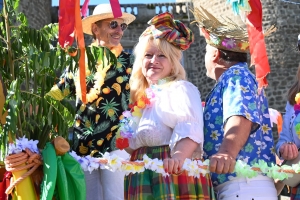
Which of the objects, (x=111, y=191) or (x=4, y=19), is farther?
(x=111, y=191)

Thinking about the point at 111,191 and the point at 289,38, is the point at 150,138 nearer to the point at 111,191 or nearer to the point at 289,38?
the point at 111,191

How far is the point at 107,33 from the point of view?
4887 mm

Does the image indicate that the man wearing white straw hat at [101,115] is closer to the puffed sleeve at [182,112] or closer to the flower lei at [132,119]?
the flower lei at [132,119]

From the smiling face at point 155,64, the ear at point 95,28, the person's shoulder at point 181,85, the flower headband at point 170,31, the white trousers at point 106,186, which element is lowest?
the white trousers at point 106,186

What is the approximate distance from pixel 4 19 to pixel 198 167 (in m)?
1.71

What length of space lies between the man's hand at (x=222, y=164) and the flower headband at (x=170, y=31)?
785 mm

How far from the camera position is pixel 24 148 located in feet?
10.6

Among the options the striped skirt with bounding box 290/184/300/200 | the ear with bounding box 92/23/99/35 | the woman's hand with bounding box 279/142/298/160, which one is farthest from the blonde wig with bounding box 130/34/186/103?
the ear with bounding box 92/23/99/35

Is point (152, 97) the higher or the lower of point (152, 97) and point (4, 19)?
the lower

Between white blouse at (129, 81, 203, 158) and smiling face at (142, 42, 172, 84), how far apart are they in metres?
0.12

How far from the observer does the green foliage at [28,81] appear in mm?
3379

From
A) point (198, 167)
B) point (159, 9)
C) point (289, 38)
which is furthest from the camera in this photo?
point (159, 9)

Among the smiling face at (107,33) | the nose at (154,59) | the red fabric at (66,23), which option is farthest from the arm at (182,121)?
the smiling face at (107,33)

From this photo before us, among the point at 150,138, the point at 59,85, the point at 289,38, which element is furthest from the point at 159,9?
the point at 150,138
